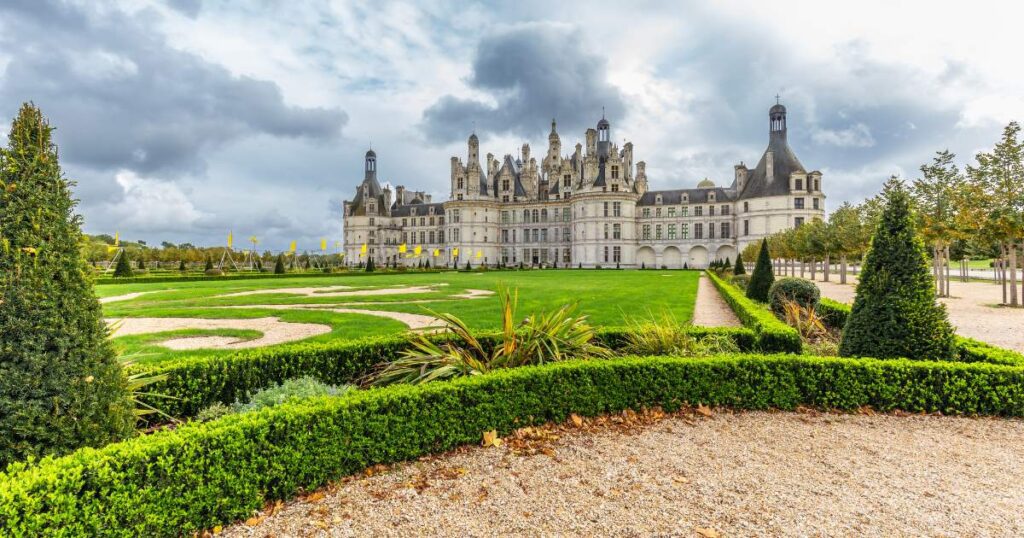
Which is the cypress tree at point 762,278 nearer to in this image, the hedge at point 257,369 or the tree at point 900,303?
the tree at point 900,303

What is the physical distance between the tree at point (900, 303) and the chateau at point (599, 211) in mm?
50865

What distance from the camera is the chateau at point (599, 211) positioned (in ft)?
177

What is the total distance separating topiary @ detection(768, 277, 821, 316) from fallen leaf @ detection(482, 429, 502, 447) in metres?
10.2

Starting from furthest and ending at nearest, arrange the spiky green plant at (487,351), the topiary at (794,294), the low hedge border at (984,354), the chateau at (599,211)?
1. the chateau at (599,211)
2. the topiary at (794,294)
3. the low hedge border at (984,354)
4. the spiky green plant at (487,351)

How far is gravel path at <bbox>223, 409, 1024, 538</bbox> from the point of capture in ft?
10.2

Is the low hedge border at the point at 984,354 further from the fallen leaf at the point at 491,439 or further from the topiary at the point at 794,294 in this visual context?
the fallen leaf at the point at 491,439

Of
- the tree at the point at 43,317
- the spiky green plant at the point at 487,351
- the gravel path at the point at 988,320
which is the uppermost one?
the tree at the point at 43,317

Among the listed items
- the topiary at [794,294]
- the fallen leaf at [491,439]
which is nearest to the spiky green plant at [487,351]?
the fallen leaf at [491,439]

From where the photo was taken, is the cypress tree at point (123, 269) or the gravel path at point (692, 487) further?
the cypress tree at point (123, 269)

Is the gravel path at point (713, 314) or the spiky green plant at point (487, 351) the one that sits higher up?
the spiky green plant at point (487, 351)

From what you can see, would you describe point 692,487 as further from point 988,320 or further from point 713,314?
point 988,320

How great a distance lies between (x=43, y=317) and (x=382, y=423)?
2207mm

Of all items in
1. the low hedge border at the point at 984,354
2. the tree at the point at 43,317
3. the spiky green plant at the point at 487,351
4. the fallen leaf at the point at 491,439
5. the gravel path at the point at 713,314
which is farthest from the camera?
the gravel path at the point at 713,314

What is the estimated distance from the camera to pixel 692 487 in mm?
3615
